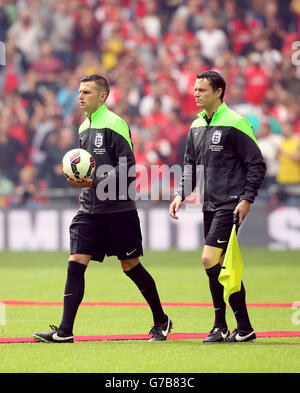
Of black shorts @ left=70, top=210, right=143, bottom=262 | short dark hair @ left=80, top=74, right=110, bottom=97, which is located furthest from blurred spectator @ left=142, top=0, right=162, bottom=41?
black shorts @ left=70, top=210, right=143, bottom=262

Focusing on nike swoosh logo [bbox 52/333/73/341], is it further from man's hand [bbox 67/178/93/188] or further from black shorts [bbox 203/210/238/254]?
black shorts [bbox 203/210/238/254]

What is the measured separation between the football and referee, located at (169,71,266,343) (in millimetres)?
823

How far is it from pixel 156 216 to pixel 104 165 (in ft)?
32.5

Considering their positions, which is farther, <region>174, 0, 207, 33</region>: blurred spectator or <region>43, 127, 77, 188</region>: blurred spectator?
<region>174, 0, 207, 33</region>: blurred spectator

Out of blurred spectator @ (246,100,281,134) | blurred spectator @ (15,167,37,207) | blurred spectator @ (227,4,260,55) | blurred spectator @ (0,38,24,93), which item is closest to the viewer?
blurred spectator @ (246,100,281,134)

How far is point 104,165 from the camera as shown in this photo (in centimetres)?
785

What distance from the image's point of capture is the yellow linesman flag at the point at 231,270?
7.61m

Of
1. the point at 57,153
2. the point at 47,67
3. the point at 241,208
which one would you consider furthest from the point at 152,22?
the point at 241,208

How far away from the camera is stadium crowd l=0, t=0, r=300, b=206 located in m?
18.5

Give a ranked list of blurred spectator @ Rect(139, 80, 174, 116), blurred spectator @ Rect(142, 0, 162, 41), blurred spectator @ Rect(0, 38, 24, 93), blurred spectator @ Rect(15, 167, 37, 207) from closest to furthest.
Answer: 1. blurred spectator @ Rect(15, 167, 37, 207)
2. blurred spectator @ Rect(139, 80, 174, 116)
3. blurred spectator @ Rect(142, 0, 162, 41)
4. blurred spectator @ Rect(0, 38, 24, 93)

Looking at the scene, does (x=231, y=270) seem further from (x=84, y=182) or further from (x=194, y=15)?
(x=194, y=15)
